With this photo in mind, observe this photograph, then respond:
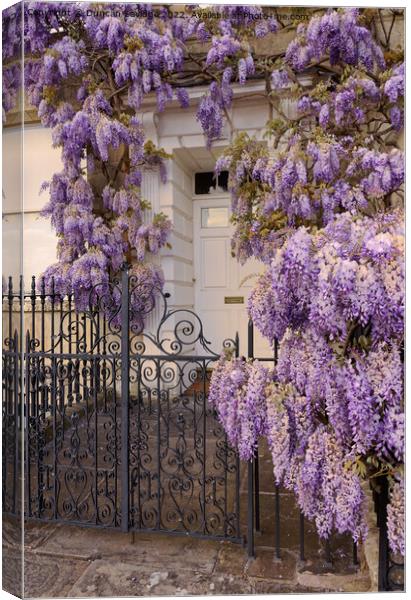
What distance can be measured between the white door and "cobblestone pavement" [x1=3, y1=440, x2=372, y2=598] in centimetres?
104

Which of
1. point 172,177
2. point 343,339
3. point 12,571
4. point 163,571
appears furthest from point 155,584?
point 172,177

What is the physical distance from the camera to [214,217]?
3.05m

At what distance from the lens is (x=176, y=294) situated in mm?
3068

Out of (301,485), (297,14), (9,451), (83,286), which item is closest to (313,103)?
(297,14)

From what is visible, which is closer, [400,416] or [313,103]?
[400,416]

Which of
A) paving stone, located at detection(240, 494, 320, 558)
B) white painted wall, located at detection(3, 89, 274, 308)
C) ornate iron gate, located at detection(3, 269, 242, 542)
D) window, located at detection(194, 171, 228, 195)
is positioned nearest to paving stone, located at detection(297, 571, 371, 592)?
paving stone, located at detection(240, 494, 320, 558)

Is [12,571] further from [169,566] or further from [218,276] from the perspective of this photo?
[218,276]

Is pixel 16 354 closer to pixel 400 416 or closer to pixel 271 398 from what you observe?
pixel 271 398

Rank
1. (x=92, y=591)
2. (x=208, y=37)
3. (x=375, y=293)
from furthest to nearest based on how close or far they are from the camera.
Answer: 1. (x=208, y=37)
2. (x=92, y=591)
3. (x=375, y=293)

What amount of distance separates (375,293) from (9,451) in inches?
76.1

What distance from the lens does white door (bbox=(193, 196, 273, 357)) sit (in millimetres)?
2715

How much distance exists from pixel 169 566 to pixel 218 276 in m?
1.67

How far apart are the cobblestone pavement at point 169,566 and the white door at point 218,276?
1.04 m

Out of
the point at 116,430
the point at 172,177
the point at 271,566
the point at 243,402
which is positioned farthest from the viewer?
the point at 172,177
